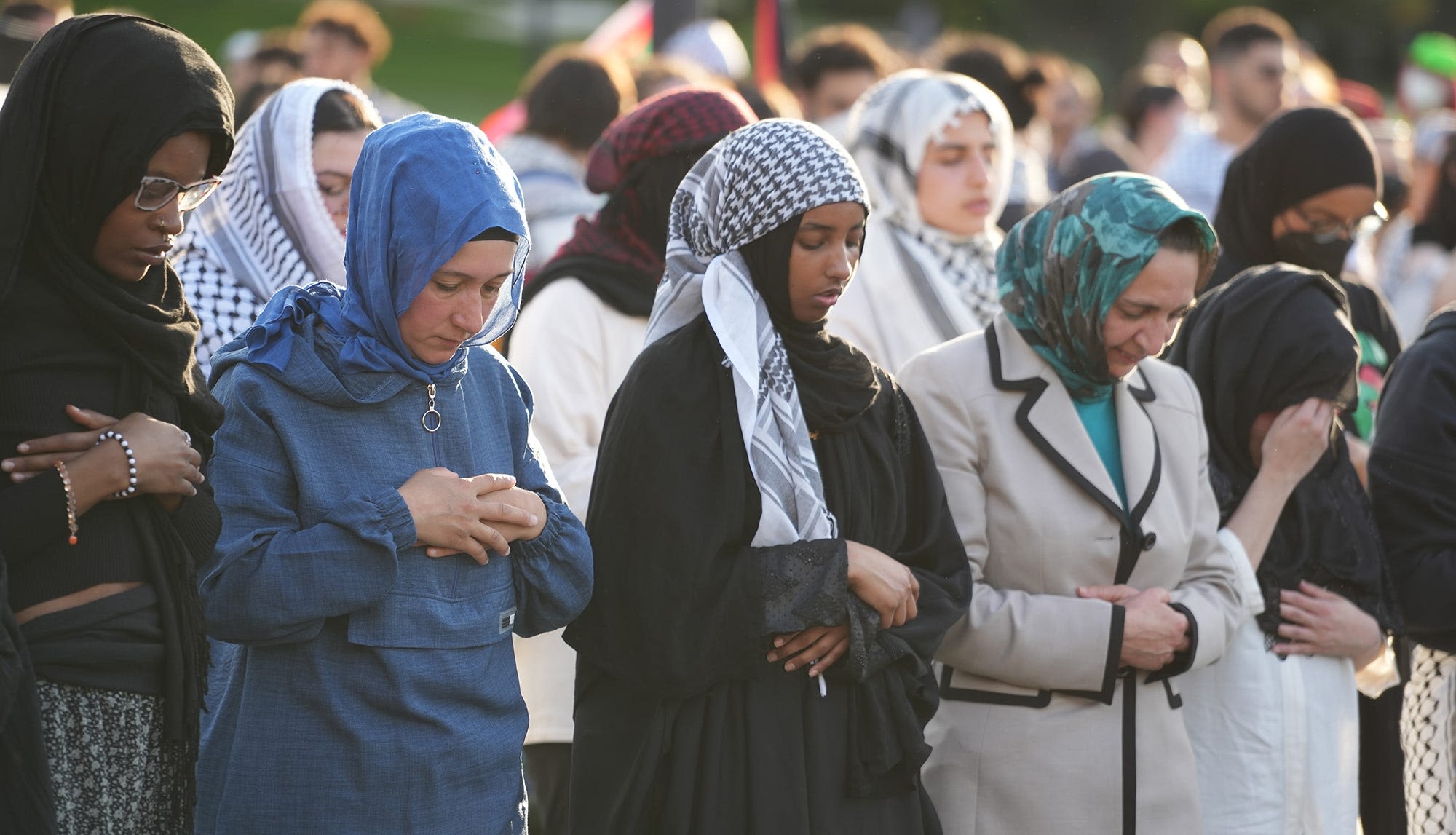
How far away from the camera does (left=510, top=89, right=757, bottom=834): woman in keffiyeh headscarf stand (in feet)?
13.1

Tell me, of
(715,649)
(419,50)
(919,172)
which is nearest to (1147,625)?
(715,649)

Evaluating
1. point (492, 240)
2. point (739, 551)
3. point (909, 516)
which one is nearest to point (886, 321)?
point (909, 516)

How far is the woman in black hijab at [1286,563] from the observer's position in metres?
3.68

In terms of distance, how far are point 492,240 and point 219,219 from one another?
137 centimetres

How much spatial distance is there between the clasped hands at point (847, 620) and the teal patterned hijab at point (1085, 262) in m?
0.78

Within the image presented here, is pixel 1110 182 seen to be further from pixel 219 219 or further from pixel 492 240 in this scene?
pixel 219 219

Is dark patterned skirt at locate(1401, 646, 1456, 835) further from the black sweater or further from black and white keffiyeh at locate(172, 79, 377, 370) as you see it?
black and white keffiyeh at locate(172, 79, 377, 370)

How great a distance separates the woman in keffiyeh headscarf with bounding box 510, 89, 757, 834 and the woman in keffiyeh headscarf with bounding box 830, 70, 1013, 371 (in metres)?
0.67

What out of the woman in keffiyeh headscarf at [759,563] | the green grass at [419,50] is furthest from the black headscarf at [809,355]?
the green grass at [419,50]

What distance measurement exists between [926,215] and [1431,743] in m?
2.03

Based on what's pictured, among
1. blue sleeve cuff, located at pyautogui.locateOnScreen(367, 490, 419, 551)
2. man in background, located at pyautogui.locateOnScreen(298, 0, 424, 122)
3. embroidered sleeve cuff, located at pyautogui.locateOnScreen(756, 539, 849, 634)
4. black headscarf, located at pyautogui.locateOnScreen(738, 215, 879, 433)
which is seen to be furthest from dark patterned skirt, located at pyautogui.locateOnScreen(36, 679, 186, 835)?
man in background, located at pyautogui.locateOnScreen(298, 0, 424, 122)

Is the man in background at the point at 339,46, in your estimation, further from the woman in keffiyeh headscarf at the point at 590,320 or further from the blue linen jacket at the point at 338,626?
the blue linen jacket at the point at 338,626

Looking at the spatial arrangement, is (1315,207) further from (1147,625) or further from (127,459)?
(127,459)

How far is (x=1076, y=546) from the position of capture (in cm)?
339
